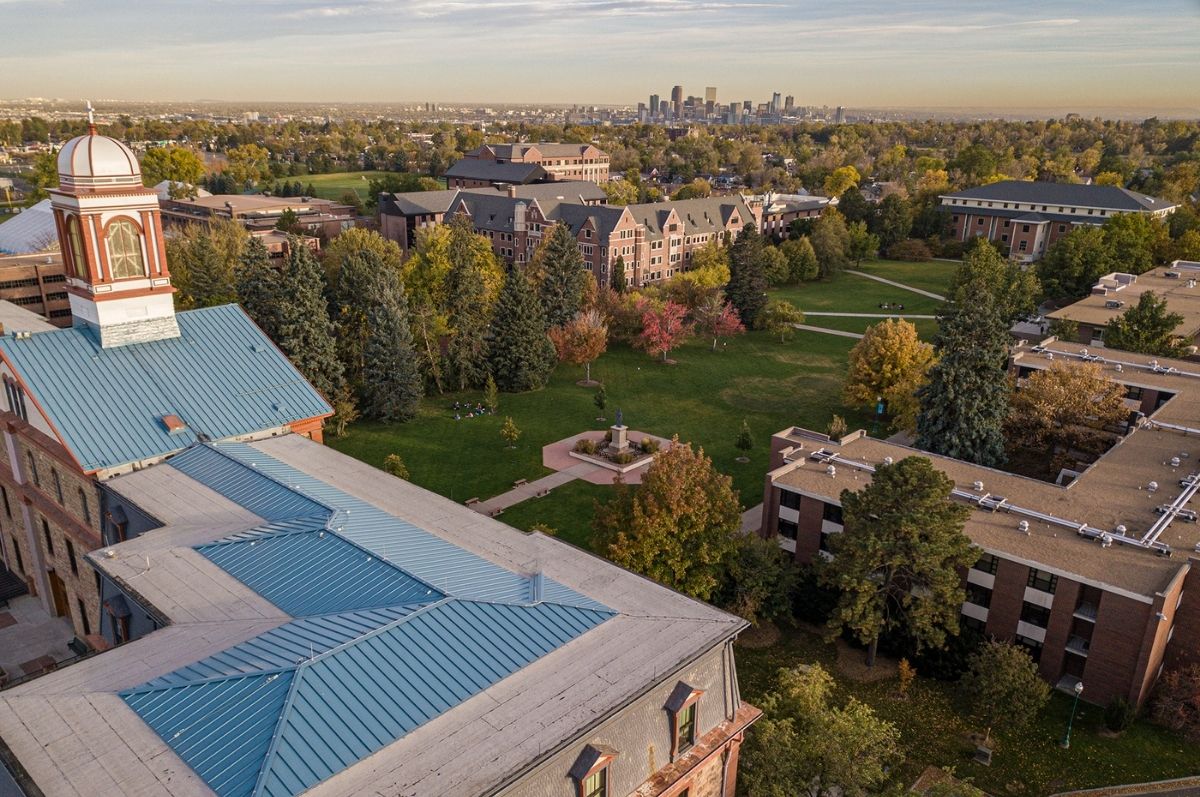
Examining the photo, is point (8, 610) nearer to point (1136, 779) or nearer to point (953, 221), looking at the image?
point (1136, 779)

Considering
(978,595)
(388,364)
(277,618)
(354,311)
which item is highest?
(277,618)

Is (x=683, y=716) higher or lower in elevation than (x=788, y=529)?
higher

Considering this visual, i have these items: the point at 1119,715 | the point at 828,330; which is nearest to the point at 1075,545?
the point at 1119,715

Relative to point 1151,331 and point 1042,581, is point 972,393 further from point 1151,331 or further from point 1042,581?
point 1151,331

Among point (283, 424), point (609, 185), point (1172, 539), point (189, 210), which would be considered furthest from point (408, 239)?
point (1172, 539)

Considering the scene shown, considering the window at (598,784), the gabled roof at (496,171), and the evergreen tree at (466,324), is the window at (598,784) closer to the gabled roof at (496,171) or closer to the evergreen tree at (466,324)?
the evergreen tree at (466,324)

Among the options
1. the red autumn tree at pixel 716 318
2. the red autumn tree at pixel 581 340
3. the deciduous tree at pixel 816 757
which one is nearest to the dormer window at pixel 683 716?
the deciduous tree at pixel 816 757
